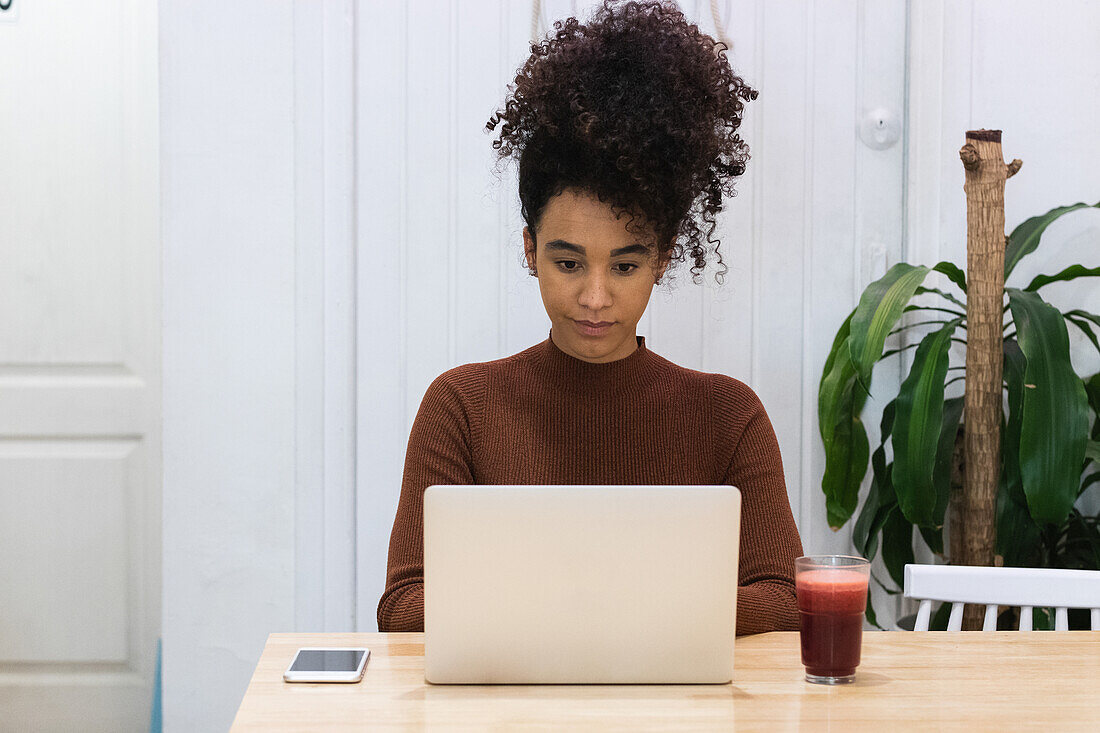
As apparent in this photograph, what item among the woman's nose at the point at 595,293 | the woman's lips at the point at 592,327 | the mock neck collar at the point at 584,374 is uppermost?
the woman's nose at the point at 595,293

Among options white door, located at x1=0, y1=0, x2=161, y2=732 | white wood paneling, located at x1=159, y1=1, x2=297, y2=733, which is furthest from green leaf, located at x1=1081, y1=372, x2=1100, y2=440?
white door, located at x1=0, y1=0, x2=161, y2=732

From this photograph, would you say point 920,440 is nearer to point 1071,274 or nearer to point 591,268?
point 1071,274

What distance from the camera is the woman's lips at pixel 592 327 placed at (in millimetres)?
1485

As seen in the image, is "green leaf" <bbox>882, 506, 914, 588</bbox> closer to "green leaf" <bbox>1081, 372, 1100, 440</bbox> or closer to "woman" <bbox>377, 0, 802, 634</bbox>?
"green leaf" <bbox>1081, 372, 1100, 440</bbox>

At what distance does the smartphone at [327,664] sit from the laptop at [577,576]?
11 cm

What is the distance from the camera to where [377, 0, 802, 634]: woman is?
1423 mm

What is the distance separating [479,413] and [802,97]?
1.13 m

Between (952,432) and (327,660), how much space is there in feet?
4.78

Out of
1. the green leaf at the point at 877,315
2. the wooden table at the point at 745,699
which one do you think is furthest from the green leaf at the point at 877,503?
the wooden table at the point at 745,699

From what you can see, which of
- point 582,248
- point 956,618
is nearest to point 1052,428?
point 956,618

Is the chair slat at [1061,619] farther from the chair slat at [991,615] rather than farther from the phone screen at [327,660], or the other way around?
the phone screen at [327,660]

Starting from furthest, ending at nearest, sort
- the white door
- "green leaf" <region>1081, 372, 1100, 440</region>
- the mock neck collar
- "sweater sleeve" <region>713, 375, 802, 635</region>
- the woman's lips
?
the white door → "green leaf" <region>1081, 372, 1100, 440</region> → the mock neck collar → the woman's lips → "sweater sleeve" <region>713, 375, 802, 635</region>

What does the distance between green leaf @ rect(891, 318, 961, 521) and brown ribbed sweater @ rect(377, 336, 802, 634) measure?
0.47 meters

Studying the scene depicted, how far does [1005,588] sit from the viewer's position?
4.65 feet
